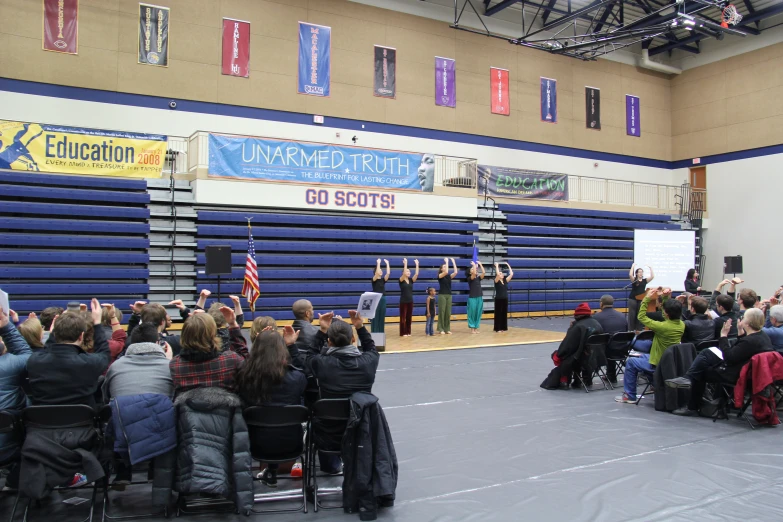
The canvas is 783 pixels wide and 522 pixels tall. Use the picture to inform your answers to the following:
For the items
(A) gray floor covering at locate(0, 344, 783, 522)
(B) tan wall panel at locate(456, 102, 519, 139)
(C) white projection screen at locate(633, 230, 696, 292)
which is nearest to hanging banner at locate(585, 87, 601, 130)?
(B) tan wall panel at locate(456, 102, 519, 139)

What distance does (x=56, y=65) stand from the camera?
13.8m

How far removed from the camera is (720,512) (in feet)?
12.4

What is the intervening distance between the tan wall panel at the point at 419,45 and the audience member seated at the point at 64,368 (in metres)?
16.1

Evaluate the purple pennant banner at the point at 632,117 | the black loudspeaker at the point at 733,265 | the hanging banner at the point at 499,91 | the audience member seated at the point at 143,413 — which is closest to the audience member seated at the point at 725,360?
the audience member seated at the point at 143,413

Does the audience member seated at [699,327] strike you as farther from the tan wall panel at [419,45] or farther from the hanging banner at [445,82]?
the tan wall panel at [419,45]

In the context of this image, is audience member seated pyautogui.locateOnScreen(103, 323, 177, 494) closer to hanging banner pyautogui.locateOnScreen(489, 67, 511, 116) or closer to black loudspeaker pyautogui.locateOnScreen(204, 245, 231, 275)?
black loudspeaker pyautogui.locateOnScreen(204, 245, 231, 275)

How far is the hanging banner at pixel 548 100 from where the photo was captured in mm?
20969

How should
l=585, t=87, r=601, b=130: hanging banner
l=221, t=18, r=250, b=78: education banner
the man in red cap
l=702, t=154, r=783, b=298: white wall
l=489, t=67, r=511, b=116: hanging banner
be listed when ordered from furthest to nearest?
l=585, t=87, r=601, b=130: hanging banner → l=702, t=154, r=783, b=298: white wall → l=489, t=67, r=511, b=116: hanging banner → l=221, t=18, r=250, b=78: education banner → the man in red cap

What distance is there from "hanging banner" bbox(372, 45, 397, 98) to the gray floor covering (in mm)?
12249

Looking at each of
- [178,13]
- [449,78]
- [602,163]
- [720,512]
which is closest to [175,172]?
[178,13]

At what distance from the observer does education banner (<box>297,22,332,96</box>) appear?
54.9ft

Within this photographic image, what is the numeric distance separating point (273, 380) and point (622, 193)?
21171 millimetres

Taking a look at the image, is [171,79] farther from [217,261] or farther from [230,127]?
[217,261]

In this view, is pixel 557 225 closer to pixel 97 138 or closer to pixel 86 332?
pixel 97 138
